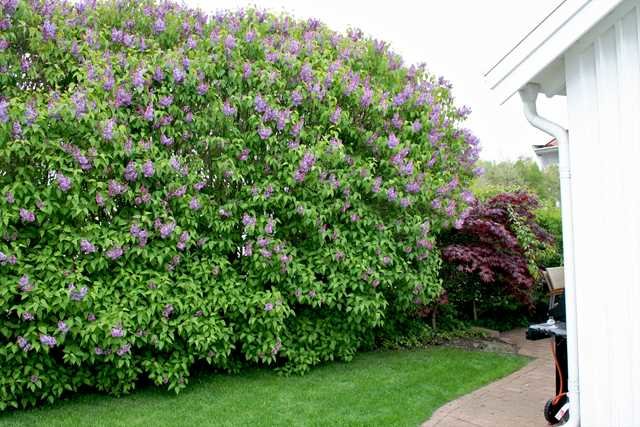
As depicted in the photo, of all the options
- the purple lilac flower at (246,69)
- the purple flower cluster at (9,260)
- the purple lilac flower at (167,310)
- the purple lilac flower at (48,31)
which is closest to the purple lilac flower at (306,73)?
the purple lilac flower at (246,69)

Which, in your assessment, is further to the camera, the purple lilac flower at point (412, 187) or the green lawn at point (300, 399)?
the purple lilac flower at point (412, 187)

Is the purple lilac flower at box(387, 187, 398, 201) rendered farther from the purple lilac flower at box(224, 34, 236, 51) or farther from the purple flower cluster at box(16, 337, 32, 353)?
the purple flower cluster at box(16, 337, 32, 353)

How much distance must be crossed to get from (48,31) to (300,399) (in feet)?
13.0

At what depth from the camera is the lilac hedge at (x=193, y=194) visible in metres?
4.80

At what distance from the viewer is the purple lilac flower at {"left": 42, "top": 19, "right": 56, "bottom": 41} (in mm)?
5160

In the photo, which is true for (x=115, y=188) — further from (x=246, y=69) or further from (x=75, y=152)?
(x=246, y=69)

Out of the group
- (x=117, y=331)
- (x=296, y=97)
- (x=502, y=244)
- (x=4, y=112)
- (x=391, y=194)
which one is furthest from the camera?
(x=502, y=244)

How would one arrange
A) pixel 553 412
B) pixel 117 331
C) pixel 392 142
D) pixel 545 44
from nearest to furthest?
pixel 545 44
pixel 553 412
pixel 117 331
pixel 392 142

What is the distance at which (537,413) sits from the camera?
15.6ft

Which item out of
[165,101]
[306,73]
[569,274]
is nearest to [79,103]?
[165,101]

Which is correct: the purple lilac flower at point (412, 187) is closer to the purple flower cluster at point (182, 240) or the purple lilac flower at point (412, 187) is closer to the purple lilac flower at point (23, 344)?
the purple flower cluster at point (182, 240)

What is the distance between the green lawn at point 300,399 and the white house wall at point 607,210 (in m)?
1.78

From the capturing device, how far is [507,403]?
199 inches

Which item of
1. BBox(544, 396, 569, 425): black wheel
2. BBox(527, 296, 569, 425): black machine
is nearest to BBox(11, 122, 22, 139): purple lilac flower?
BBox(527, 296, 569, 425): black machine
